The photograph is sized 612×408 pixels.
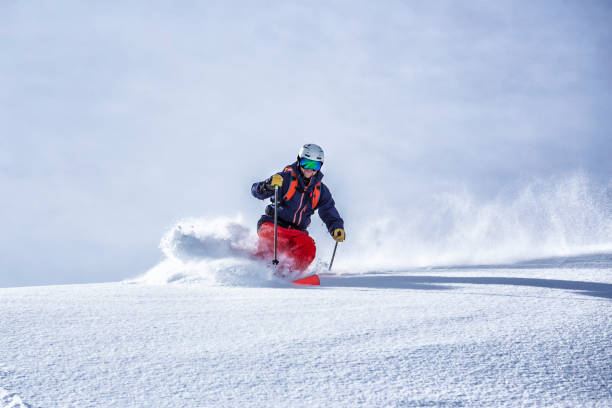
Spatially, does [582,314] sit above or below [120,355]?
above

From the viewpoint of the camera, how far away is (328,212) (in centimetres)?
773

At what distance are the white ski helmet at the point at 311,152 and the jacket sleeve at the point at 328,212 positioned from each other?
66 centimetres

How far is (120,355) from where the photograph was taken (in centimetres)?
267

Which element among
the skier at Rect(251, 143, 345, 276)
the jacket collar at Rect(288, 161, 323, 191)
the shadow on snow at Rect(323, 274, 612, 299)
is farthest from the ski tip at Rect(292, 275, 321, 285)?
the jacket collar at Rect(288, 161, 323, 191)

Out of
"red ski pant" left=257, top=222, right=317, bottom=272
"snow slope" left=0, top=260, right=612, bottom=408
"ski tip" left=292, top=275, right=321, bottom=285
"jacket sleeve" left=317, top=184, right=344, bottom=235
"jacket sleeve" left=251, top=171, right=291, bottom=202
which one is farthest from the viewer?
"jacket sleeve" left=317, top=184, right=344, bottom=235

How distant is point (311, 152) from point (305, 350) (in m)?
4.59

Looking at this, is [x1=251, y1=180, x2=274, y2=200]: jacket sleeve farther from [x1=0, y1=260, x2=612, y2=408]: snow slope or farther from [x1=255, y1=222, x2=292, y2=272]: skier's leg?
[x1=0, y1=260, x2=612, y2=408]: snow slope

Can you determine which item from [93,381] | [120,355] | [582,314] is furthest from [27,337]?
[582,314]

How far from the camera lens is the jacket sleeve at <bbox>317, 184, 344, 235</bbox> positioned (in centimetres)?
772

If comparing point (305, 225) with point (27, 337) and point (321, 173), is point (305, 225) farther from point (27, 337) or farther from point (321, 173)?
point (27, 337)

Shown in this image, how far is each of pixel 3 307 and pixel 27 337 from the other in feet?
2.99

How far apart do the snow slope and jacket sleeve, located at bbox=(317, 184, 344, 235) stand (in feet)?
11.1

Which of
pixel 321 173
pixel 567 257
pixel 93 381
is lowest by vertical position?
pixel 93 381

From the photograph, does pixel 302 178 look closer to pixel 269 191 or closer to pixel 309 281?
pixel 269 191
